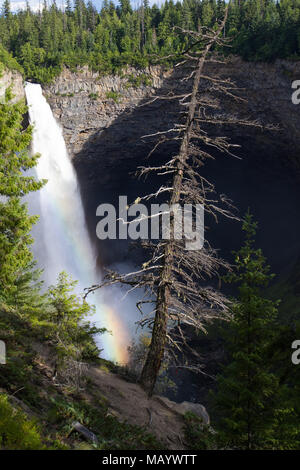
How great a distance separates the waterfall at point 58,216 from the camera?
3841 cm

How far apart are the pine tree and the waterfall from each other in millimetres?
29063

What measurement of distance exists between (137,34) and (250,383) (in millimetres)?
56259

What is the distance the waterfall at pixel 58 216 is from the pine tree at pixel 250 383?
2906 cm

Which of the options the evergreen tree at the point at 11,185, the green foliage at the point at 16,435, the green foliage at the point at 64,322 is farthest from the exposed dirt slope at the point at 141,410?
the evergreen tree at the point at 11,185

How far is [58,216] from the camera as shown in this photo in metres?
41.2

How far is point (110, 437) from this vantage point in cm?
693

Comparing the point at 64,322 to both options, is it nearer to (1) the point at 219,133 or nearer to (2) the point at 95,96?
(2) the point at 95,96

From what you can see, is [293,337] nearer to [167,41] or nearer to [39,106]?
[39,106]

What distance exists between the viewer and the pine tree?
23.0 ft

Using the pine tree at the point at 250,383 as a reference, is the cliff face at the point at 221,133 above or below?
above

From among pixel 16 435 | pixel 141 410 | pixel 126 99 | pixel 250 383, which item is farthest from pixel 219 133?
pixel 16 435

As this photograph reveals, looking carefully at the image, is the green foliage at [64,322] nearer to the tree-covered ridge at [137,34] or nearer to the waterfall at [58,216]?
the waterfall at [58,216]

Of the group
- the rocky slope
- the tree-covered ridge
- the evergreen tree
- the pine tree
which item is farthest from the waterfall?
the pine tree
